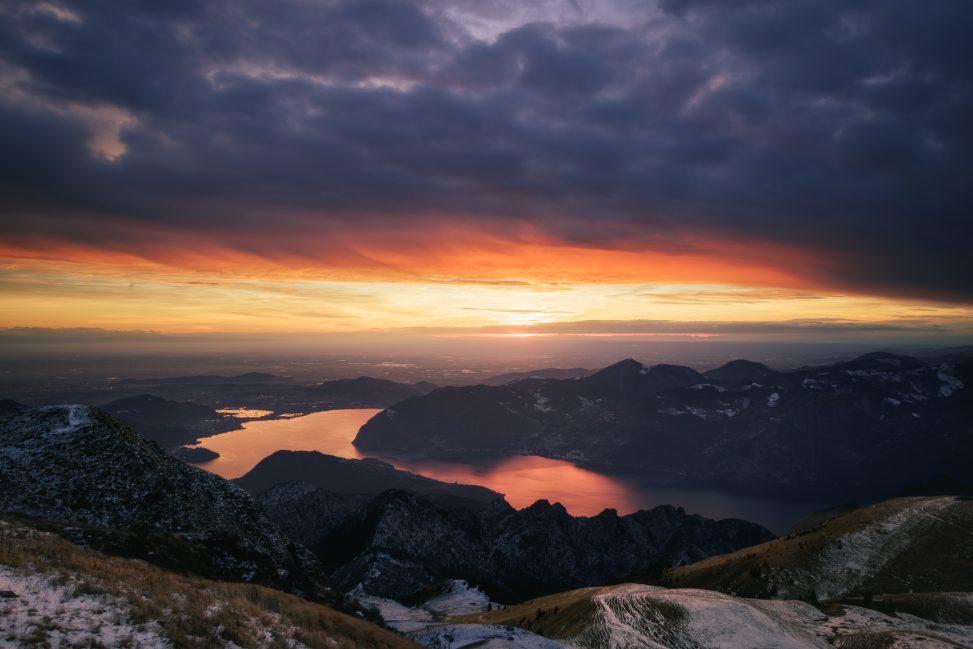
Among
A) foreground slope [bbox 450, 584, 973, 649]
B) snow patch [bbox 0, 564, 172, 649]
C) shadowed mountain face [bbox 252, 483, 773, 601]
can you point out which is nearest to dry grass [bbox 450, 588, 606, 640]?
foreground slope [bbox 450, 584, 973, 649]

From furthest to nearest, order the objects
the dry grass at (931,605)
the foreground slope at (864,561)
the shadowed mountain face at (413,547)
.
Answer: the shadowed mountain face at (413,547) → the foreground slope at (864,561) → the dry grass at (931,605)

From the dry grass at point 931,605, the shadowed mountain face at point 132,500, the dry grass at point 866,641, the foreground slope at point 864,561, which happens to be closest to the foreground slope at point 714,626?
the dry grass at point 866,641

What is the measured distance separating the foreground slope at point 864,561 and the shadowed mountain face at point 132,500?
239 feet

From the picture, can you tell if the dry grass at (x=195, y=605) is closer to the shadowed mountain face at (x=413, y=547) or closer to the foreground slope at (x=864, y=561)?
the foreground slope at (x=864, y=561)

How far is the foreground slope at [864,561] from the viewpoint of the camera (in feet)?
269

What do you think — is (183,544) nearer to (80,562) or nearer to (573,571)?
(80,562)

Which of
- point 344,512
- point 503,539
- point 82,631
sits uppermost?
point 82,631

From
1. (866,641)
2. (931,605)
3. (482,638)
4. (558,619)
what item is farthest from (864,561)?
(482,638)

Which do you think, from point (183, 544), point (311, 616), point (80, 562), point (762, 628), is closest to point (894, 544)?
point (762, 628)

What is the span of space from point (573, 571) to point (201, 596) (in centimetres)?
19218

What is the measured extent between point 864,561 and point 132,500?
369ft

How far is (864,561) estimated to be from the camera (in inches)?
3529

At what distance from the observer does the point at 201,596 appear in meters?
27.6

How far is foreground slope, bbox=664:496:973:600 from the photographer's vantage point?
8206cm
